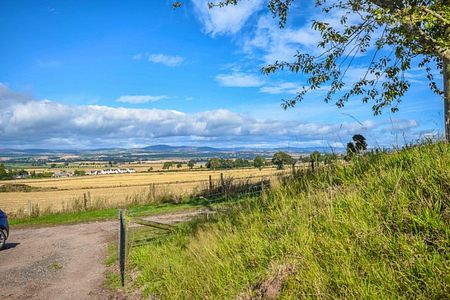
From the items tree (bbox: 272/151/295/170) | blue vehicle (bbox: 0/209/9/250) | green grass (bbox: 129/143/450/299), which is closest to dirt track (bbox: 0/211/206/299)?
blue vehicle (bbox: 0/209/9/250)

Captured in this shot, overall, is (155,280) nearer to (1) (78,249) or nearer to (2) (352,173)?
(2) (352,173)

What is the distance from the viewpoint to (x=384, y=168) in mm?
6504

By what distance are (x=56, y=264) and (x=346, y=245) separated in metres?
11.5

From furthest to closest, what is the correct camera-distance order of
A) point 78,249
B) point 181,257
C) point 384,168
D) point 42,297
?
point 78,249 → point 42,297 → point 181,257 → point 384,168

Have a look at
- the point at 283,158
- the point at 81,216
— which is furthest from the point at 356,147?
the point at 81,216

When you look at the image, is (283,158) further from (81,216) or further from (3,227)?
(81,216)

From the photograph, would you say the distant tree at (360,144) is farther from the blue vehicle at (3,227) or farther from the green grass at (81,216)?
the green grass at (81,216)

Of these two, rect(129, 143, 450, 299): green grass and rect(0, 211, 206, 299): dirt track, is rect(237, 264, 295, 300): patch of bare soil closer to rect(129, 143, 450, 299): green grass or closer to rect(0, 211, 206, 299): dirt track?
rect(129, 143, 450, 299): green grass

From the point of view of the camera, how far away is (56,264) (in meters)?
13.2

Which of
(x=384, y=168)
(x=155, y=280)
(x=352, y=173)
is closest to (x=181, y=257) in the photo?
(x=155, y=280)

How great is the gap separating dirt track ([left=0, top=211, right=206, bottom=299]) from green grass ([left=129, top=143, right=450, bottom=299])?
3.74m

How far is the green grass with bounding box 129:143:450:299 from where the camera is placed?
12.5ft

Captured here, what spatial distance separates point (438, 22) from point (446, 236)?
5.06 m

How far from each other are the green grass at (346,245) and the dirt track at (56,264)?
3742mm
